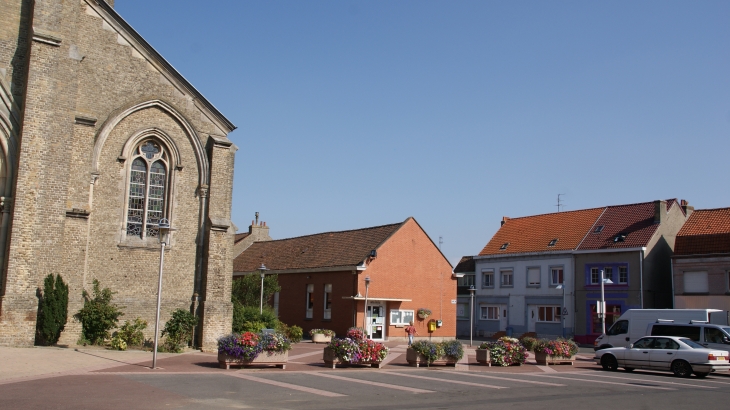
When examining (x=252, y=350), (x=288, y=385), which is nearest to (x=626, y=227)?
(x=252, y=350)

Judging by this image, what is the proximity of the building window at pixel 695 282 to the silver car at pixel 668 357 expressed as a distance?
57.2ft

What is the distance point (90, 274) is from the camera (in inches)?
869

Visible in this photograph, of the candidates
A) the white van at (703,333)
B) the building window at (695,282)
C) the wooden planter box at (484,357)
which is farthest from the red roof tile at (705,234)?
the wooden planter box at (484,357)

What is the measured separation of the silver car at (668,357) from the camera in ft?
68.5

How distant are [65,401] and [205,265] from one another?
1256 cm

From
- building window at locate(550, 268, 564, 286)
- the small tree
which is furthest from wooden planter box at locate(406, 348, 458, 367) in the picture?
building window at locate(550, 268, 564, 286)

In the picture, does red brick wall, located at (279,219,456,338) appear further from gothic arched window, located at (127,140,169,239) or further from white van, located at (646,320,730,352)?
white van, located at (646,320,730,352)

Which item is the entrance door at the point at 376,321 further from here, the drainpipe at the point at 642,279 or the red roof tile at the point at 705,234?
the red roof tile at the point at 705,234

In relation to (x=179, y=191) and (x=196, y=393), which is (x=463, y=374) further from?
(x=179, y=191)

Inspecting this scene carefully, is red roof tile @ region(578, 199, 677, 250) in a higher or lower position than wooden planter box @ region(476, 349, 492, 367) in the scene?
higher

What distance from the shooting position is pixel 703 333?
78.6 ft

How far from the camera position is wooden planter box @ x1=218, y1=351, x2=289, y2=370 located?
714 inches

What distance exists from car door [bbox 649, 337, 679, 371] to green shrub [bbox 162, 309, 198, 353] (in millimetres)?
15256

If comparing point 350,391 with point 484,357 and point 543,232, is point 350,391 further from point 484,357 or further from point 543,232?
point 543,232
